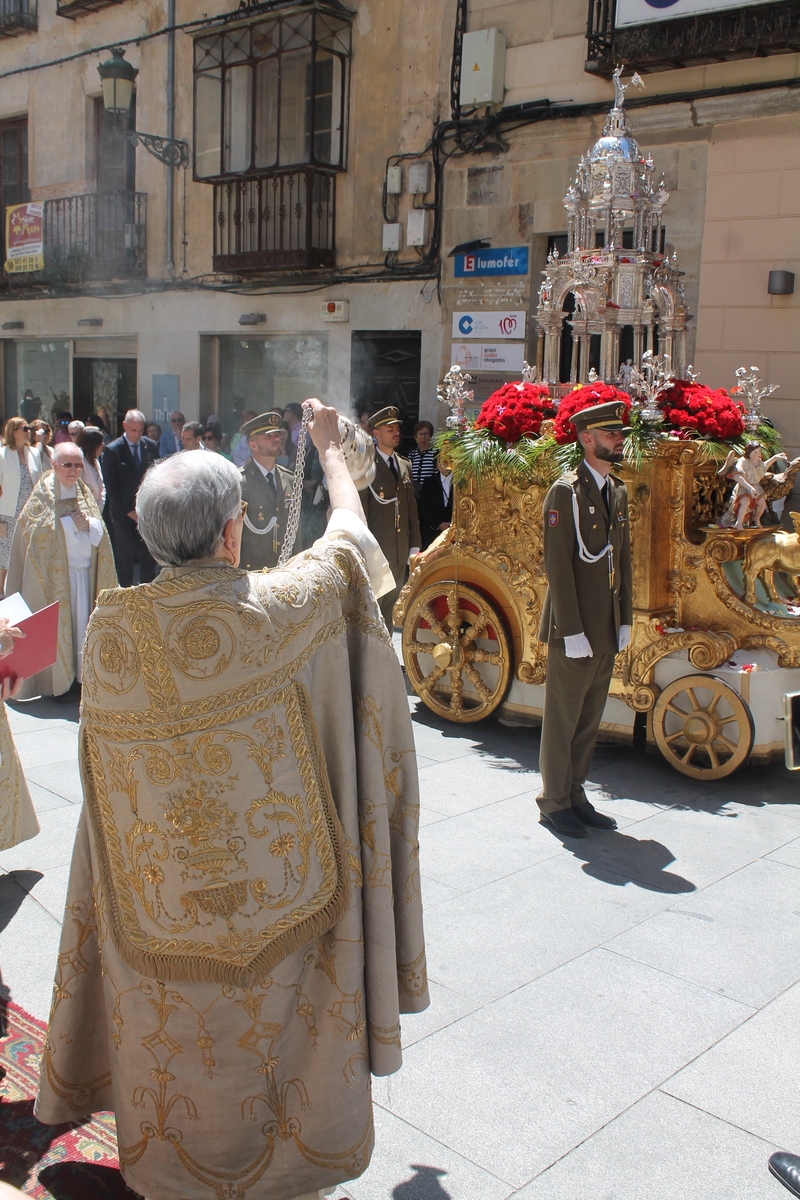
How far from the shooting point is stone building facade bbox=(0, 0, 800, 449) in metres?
9.80

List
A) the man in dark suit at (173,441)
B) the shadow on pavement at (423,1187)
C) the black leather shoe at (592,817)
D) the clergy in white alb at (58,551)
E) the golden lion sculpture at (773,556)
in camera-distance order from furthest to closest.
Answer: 1. the man in dark suit at (173,441)
2. the clergy in white alb at (58,551)
3. the golden lion sculpture at (773,556)
4. the black leather shoe at (592,817)
5. the shadow on pavement at (423,1187)

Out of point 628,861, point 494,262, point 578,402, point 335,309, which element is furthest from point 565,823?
point 335,309

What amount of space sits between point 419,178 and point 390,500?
263 inches

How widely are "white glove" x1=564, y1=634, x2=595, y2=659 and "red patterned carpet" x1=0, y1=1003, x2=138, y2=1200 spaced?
99.5 inches

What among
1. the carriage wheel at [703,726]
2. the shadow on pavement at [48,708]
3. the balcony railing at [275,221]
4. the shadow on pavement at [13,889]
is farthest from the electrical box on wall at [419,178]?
the shadow on pavement at [13,889]

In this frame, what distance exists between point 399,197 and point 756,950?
11.1 metres

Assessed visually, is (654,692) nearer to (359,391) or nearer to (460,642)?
(460,642)

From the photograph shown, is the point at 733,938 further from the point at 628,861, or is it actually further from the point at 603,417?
the point at 603,417

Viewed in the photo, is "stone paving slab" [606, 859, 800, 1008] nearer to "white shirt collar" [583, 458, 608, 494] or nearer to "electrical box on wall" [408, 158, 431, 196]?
"white shirt collar" [583, 458, 608, 494]

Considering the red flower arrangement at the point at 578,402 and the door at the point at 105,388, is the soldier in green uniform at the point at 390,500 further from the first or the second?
the door at the point at 105,388

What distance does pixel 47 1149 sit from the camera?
8.25 feet

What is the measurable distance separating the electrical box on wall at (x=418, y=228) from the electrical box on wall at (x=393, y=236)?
0.20 metres

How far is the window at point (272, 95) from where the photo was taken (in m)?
13.0

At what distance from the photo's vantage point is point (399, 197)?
12.7 m
